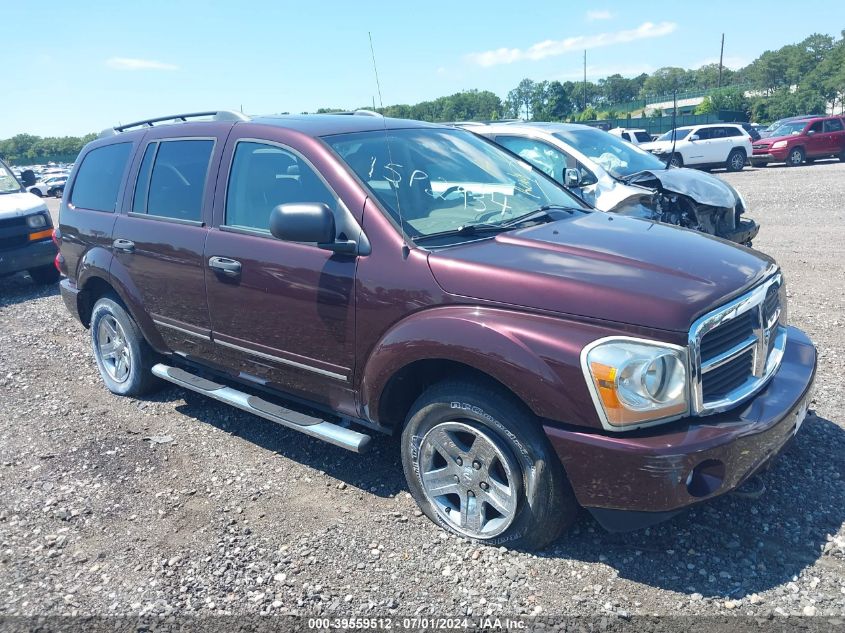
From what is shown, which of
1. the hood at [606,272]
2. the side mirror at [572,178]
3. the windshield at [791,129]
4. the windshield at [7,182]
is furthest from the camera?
the windshield at [791,129]

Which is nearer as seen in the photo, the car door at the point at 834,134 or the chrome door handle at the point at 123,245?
the chrome door handle at the point at 123,245

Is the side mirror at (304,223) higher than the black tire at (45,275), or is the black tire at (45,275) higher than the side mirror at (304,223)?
the side mirror at (304,223)

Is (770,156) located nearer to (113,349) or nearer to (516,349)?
(113,349)

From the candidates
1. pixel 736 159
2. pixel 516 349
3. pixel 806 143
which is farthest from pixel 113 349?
pixel 806 143

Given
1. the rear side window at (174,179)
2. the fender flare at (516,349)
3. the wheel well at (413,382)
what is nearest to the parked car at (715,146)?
the rear side window at (174,179)

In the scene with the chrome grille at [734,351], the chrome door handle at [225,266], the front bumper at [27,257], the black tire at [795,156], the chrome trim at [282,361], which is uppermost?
the chrome door handle at [225,266]

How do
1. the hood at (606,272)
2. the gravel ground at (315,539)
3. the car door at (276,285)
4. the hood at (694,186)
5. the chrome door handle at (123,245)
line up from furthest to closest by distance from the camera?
the hood at (694,186), the chrome door handle at (123,245), the car door at (276,285), the gravel ground at (315,539), the hood at (606,272)

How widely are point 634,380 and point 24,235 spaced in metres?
9.22

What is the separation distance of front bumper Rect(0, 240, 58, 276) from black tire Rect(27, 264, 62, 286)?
266 mm

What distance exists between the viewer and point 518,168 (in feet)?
14.4

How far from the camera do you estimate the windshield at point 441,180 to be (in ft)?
11.7

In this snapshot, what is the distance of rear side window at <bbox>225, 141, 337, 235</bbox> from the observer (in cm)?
374

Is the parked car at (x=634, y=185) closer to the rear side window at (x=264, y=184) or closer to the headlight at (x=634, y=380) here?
the rear side window at (x=264, y=184)

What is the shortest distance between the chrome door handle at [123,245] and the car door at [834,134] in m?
26.0
